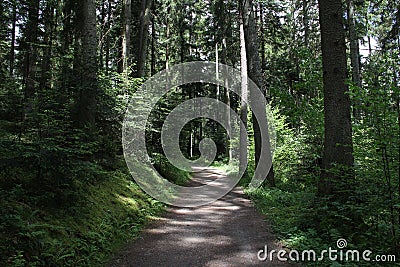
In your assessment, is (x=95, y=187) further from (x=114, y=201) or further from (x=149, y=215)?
(x=149, y=215)

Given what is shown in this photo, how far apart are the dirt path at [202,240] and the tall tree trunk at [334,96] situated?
1879 millimetres

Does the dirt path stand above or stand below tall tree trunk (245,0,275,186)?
below

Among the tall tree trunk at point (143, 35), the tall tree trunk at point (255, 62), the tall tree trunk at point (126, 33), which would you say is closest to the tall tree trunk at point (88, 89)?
the tall tree trunk at point (126, 33)

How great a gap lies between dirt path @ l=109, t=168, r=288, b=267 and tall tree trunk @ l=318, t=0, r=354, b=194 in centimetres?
188

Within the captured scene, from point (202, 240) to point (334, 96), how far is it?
3.99 m

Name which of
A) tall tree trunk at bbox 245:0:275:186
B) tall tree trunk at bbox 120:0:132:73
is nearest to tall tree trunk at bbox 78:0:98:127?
tall tree trunk at bbox 120:0:132:73

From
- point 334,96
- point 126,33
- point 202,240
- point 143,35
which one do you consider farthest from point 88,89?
Answer: point 143,35

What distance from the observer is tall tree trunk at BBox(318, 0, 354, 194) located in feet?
18.7

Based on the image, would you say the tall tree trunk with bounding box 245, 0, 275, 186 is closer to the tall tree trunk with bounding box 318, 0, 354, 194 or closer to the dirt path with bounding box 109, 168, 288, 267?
the dirt path with bounding box 109, 168, 288, 267

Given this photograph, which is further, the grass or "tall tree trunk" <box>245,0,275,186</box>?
"tall tree trunk" <box>245,0,275,186</box>

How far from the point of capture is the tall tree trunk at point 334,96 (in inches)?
224

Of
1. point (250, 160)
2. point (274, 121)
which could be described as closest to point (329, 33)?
point (274, 121)

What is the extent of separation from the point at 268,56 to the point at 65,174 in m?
26.5

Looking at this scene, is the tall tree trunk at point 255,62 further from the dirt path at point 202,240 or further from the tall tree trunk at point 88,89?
the tall tree trunk at point 88,89
